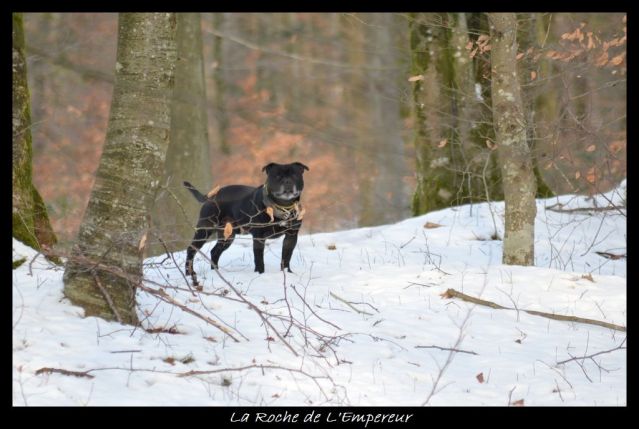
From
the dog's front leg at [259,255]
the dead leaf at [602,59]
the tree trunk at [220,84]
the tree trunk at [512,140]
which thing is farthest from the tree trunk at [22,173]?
the tree trunk at [220,84]

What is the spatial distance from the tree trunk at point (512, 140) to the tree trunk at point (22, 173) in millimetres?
5065

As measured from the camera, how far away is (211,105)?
21.1 meters

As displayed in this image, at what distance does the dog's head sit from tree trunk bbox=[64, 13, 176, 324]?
260 cm

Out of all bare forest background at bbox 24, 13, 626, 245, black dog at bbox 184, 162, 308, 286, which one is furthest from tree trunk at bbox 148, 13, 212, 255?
bare forest background at bbox 24, 13, 626, 245

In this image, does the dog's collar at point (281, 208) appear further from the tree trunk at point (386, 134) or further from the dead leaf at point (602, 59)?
the tree trunk at point (386, 134)

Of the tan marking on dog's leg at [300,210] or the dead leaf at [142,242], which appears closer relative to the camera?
the dead leaf at [142,242]

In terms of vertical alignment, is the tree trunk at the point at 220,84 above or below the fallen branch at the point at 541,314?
above

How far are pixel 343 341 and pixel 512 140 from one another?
359 cm

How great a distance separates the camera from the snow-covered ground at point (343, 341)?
4789 millimetres

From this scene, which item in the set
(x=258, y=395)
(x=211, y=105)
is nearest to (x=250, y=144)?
(x=211, y=105)

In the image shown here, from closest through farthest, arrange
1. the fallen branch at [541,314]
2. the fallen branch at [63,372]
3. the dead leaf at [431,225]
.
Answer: the fallen branch at [63,372] < the fallen branch at [541,314] < the dead leaf at [431,225]
